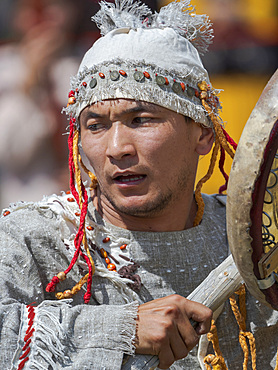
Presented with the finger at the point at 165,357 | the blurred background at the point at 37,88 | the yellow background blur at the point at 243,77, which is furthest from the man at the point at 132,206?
the yellow background blur at the point at 243,77

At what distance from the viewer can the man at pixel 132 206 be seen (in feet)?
8.53

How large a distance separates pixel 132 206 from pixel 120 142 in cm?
27

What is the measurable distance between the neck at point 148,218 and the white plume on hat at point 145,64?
15.4 inches

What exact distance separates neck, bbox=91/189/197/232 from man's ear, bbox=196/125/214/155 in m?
0.23

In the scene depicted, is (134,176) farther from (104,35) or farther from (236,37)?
(236,37)

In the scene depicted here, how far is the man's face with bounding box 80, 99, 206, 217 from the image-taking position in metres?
2.69

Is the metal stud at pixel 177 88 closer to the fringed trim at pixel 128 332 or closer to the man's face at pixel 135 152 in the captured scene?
the man's face at pixel 135 152

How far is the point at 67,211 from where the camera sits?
2801mm

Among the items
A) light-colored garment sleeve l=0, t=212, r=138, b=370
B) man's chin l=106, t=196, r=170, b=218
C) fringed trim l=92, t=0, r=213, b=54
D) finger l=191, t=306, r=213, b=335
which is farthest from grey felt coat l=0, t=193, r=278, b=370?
fringed trim l=92, t=0, r=213, b=54

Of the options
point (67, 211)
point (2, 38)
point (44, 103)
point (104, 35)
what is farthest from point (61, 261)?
point (2, 38)

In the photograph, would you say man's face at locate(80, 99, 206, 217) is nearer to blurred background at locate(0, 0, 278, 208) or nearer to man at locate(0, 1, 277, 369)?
man at locate(0, 1, 277, 369)

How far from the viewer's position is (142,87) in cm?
273

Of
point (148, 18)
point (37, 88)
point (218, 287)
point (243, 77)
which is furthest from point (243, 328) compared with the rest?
point (243, 77)

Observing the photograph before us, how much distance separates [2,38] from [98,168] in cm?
288
